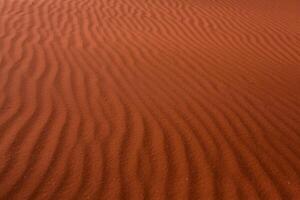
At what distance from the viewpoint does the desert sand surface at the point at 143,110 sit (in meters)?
2.82

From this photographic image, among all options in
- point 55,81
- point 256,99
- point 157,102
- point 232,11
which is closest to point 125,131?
point 157,102

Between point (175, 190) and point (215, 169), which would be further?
point (215, 169)

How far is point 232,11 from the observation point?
8102mm

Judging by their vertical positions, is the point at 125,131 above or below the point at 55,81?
below

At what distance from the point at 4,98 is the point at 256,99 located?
2742mm

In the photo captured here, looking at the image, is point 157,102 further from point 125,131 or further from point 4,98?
point 4,98

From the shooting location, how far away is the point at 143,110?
373 centimetres

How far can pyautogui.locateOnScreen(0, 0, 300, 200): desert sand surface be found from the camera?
282 centimetres

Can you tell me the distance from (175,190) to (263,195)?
0.68m

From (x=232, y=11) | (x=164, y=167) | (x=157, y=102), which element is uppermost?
(x=232, y=11)

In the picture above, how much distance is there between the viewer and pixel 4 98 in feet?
12.1

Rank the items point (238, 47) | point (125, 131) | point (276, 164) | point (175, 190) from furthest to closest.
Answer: point (238, 47) → point (125, 131) → point (276, 164) → point (175, 190)

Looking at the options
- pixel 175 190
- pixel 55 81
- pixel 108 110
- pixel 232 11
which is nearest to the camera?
pixel 175 190

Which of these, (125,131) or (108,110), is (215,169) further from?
(108,110)
